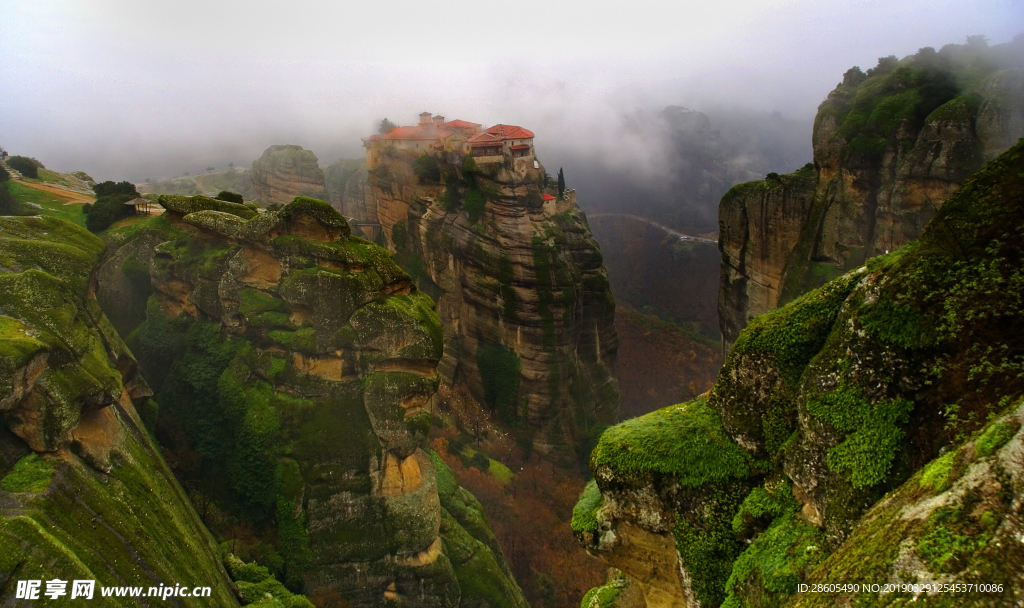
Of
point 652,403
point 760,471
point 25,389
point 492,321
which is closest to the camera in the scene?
point 760,471

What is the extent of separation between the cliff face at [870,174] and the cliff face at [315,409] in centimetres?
1687

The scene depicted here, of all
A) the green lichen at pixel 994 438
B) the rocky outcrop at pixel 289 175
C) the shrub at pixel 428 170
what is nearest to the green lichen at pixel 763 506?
the green lichen at pixel 994 438

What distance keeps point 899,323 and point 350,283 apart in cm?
1943

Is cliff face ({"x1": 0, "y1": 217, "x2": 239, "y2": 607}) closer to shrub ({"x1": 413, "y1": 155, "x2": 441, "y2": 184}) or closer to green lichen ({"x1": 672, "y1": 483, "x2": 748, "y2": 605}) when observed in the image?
green lichen ({"x1": 672, "y1": 483, "x2": 748, "y2": 605})

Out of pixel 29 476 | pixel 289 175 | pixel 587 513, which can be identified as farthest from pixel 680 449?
pixel 289 175

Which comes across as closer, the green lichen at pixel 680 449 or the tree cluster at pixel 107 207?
the green lichen at pixel 680 449

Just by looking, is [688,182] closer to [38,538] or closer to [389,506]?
[389,506]

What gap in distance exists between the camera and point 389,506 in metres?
22.6

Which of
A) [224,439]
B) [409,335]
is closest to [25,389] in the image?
[224,439]

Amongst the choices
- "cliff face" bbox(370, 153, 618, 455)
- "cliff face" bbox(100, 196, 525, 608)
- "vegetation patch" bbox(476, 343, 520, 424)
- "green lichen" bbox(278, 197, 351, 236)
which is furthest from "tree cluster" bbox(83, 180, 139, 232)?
"vegetation patch" bbox(476, 343, 520, 424)

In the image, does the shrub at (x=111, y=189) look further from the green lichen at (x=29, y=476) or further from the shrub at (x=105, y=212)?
the green lichen at (x=29, y=476)

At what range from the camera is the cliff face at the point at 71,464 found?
42.5 ft

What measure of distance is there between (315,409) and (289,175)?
51.9 meters

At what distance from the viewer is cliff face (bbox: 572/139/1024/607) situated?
15.3 feet
